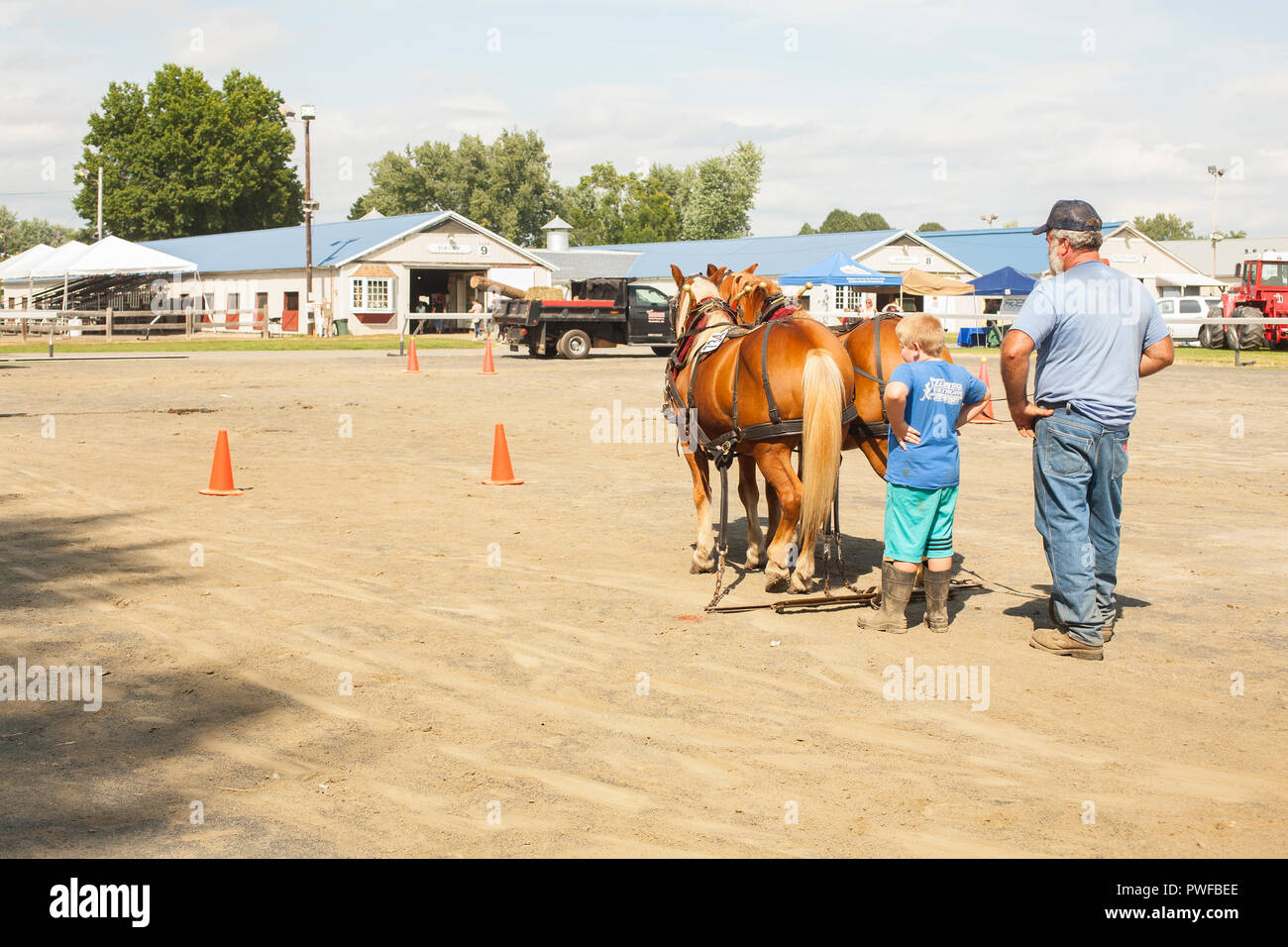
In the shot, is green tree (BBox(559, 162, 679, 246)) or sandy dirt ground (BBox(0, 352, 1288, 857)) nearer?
sandy dirt ground (BBox(0, 352, 1288, 857))

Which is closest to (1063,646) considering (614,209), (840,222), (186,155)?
(186,155)

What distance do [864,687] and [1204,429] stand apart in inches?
553

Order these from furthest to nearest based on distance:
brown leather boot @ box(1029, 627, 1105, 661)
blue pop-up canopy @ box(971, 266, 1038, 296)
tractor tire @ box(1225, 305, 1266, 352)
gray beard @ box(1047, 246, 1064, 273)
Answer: blue pop-up canopy @ box(971, 266, 1038, 296)
tractor tire @ box(1225, 305, 1266, 352)
gray beard @ box(1047, 246, 1064, 273)
brown leather boot @ box(1029, 627, 1105, 661)

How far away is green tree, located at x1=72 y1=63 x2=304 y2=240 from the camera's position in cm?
8825

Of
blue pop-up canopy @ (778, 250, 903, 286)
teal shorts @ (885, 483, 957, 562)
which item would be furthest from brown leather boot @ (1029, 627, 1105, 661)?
blue pop-up canopy @ (778, 250, 903, 286)

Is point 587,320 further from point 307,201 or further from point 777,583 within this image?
point 777,583

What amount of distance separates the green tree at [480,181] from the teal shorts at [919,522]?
327ft

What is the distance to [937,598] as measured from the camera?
708 centimetres

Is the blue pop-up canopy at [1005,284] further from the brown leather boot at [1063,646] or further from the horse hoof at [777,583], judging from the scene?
the brown leather boot at [1063,646]

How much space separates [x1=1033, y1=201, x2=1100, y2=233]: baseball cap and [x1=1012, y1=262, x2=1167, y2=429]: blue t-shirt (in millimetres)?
225

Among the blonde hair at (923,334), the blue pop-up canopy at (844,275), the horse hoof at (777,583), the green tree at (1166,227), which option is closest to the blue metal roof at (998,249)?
the blue pop-up canopy at (844,275)

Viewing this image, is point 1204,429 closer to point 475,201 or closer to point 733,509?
point 733,509

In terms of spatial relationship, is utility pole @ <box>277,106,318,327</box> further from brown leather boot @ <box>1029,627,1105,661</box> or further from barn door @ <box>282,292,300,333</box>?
brown leather boot @ <box>1029,627,1105,661</box>

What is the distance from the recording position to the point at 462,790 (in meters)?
4.71
